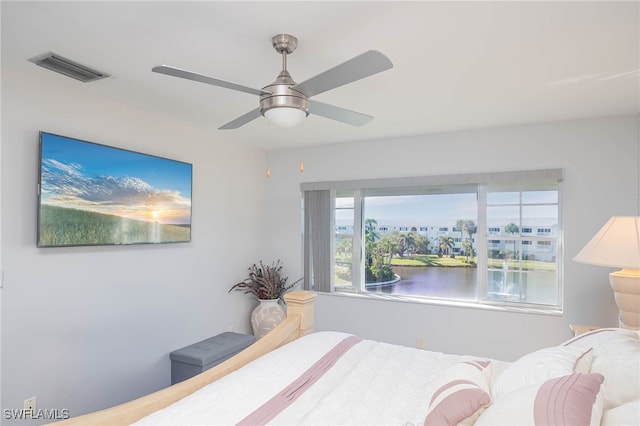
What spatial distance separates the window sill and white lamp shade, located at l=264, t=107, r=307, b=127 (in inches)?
104

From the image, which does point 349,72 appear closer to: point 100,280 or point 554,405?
point 554,405

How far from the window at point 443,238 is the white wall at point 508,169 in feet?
0.46

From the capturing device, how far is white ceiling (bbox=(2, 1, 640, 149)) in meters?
1.64

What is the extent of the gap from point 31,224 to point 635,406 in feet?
10.0

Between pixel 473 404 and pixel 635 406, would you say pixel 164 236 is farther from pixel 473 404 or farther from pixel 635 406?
pixel 635 406

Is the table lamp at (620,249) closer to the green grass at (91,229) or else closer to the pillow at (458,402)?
the pillow at (458,402)

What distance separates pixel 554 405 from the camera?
969 mm

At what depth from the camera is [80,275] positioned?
2.56 metres

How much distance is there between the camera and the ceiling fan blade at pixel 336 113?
6.19ft

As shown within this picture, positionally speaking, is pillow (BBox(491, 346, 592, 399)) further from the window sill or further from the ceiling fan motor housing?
the window sill

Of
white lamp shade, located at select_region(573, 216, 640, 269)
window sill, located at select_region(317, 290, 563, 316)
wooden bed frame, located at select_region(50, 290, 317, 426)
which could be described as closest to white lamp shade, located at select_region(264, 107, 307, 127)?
wooden bed frame, located at select_region(50, 290, 317, 426)

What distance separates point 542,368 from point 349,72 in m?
1.34

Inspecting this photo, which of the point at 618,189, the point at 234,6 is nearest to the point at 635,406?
the point at 234,6

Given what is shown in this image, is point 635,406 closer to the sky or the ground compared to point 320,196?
closer to the ground
